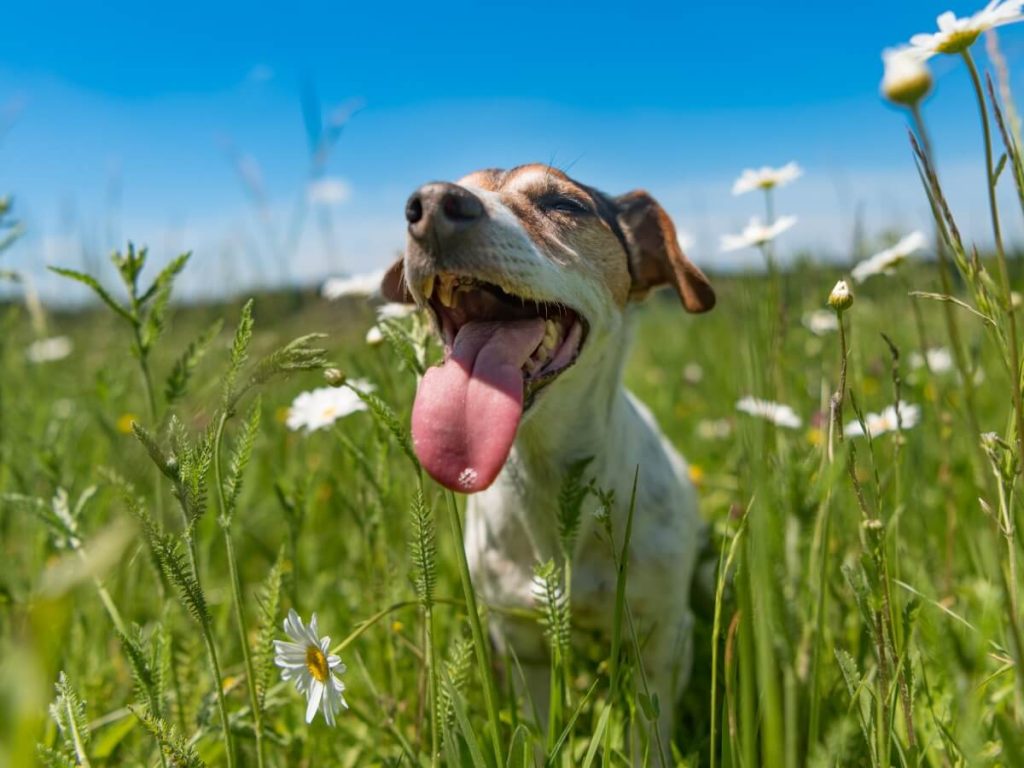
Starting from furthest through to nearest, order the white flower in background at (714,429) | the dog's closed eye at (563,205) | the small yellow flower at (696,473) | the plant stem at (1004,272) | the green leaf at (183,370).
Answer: the white flower in background at (714,429) → the small yellow flower at (696,473) → the dog's closed eye at (563,205) → the green leaf at (183,370) → the plant stem at (1004,272)

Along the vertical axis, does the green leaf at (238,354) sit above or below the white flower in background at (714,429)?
above

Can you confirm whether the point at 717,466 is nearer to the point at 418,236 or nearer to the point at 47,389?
the point at 418,236

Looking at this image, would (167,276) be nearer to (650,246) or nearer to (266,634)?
(266,634)

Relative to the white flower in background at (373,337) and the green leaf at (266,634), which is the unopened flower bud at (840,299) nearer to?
the green leaf at (266,634)

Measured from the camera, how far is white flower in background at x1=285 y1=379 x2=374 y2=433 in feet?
6.98

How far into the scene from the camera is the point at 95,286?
64.2 inches

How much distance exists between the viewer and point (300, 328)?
11.2 feet

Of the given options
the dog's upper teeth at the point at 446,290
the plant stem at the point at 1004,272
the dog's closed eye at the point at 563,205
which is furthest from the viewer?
the dog's closed eye at the point at 563,205

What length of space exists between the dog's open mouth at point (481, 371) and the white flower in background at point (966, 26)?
97 centimetres

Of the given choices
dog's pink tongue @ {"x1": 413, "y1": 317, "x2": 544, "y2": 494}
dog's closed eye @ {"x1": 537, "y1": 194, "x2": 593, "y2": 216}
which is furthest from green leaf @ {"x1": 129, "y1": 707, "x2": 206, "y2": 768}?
dog's closed eye @ {"x1": 537, "y1": 194, "x2": 593, "y2": 216}

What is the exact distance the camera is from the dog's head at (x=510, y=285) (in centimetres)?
169

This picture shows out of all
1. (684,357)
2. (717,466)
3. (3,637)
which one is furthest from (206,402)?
(684,357)

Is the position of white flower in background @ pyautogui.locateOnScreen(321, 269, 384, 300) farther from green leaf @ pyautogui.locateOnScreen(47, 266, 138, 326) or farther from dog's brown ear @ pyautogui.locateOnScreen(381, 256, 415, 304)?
green leaf @ pyautogui.locateOnScreen(47, 266, 138, 326)

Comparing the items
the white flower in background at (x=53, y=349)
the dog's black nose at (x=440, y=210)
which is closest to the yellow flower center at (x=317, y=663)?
the dog's black nose at (x=440, y=210)
